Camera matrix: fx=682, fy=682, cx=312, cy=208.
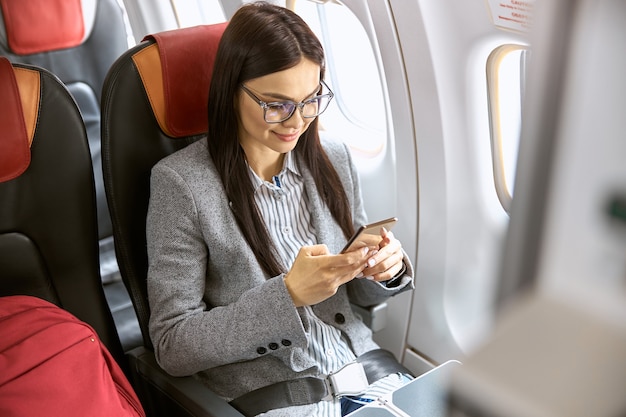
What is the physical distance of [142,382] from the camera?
1.70 metres

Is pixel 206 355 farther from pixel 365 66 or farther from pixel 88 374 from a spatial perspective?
pixel 365 66

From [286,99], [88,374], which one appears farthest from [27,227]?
[286,99]

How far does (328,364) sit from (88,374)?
0.58 meters

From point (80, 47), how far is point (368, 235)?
1705 mm

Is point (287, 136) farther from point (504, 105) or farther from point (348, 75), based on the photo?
point (348, 75)

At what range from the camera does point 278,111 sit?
60.2 inches

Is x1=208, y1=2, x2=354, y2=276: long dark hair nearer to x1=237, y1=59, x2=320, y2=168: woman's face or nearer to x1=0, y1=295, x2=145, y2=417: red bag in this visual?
x1=237, y1=59, x2=320, y2=168: woman's face

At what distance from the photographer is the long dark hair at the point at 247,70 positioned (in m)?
1.50

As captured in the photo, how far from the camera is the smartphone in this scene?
1.38 m

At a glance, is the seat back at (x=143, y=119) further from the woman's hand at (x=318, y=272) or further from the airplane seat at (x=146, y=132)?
the woman's hand at (x=318, y=272)

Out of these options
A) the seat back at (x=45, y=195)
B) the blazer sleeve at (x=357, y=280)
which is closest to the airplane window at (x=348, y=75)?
the blazer sleeve at (x=357, y=280)

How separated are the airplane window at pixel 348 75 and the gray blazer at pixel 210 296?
0.87 metres

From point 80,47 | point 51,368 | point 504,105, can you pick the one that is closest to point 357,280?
point 504,105

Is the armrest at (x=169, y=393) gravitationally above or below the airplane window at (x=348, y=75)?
below
